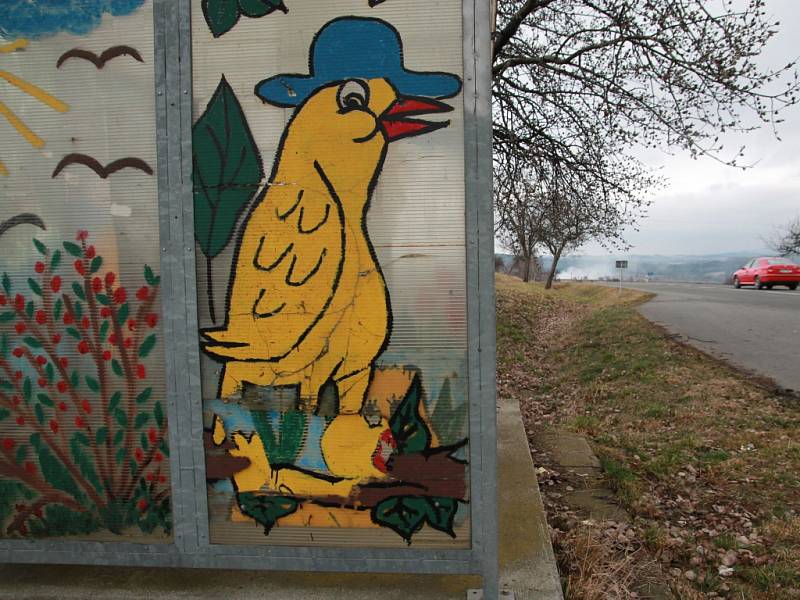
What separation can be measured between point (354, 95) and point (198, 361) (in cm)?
140

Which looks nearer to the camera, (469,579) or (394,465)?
(394,465)

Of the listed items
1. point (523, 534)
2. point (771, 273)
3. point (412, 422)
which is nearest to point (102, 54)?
point (412, 422)

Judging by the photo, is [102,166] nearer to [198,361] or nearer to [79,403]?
[198,361]

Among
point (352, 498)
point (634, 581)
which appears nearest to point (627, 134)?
point (634, 581)

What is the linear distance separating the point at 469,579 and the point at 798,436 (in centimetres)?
454

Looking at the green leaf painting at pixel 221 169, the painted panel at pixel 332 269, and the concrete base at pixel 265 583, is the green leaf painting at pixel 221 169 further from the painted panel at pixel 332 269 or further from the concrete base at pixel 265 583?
the concrete base at pixel 265 583

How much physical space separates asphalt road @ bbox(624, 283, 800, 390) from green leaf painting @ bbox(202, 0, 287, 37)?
762 centimetres

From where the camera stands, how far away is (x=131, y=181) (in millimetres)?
2434

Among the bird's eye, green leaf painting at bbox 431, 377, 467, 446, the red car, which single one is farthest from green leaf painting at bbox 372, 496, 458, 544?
the red car

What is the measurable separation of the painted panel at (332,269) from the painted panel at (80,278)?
0.96ft

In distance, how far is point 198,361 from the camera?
2.43m

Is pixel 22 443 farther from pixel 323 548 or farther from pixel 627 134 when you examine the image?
pixel 627 134

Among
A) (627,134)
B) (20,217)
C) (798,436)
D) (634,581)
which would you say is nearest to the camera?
(20,217)

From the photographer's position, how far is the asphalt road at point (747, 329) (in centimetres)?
815
